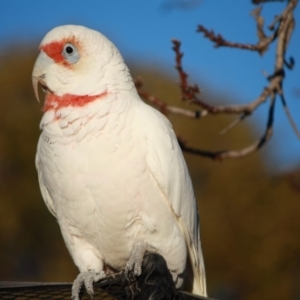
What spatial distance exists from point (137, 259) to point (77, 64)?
92 cm

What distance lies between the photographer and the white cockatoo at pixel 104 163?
9.20 ft

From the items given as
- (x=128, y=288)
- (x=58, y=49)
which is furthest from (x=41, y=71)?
(x=128, y=288)

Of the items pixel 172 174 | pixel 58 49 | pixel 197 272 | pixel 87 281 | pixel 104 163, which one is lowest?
pixel 197 272

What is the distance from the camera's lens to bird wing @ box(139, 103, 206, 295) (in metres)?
2.89

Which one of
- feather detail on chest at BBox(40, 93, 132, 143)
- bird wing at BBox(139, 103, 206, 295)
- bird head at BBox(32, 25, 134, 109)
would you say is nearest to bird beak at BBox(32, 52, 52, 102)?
bird head at BBox(32, 25, 134, 109)

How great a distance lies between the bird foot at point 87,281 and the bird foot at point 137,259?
0.21 meters

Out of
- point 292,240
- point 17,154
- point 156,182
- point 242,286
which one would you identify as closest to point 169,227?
point 156,182

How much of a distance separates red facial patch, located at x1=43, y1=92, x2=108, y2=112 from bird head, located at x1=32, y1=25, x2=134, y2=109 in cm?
1

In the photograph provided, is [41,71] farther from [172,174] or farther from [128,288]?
[128,288]

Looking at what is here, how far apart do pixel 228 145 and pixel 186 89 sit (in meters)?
12.5

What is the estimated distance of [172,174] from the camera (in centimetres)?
298

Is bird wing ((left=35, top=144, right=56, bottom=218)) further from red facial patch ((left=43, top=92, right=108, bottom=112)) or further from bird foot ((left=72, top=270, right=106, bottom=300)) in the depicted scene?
bird foot ((left=72, top=270, right=106, bottom=300))

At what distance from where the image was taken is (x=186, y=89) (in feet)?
10.6

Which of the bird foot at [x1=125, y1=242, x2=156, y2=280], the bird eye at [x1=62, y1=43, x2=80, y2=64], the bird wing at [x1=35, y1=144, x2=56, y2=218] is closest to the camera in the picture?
the bird foot at [x1=125, y1=242, x2=156, y2=280]
